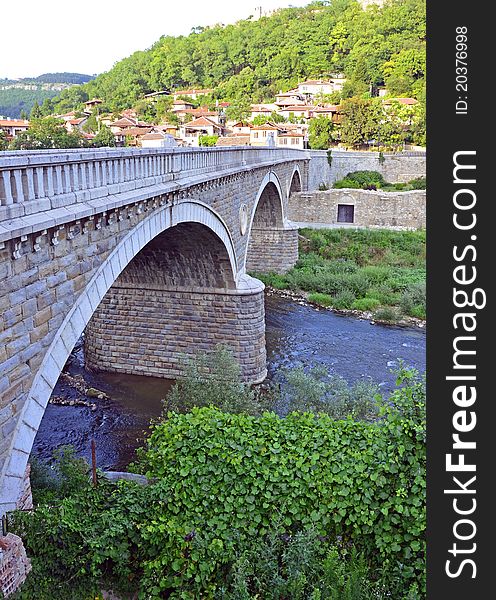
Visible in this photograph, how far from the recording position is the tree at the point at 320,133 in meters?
52.1

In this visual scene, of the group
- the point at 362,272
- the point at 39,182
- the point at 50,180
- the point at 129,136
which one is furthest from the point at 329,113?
the point at 39,182

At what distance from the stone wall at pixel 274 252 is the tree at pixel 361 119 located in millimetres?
24638

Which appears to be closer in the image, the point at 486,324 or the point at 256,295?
the point at 486,324

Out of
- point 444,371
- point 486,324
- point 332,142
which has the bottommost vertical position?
point 444,371

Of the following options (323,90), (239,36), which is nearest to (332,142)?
(323,90)

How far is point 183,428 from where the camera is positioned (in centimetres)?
832

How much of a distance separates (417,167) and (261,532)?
143ft

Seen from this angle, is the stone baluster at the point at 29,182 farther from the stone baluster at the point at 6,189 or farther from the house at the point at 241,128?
the house at the point at 241,128

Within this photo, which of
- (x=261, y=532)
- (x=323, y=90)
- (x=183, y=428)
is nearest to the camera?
(x=261, y=532)

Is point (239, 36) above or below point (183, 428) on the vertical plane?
above

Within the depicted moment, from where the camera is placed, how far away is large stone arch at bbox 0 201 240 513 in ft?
21.2

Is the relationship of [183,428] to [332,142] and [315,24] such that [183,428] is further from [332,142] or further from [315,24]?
[315,24]

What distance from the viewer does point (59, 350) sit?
732 cm

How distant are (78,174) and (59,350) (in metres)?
2.26
